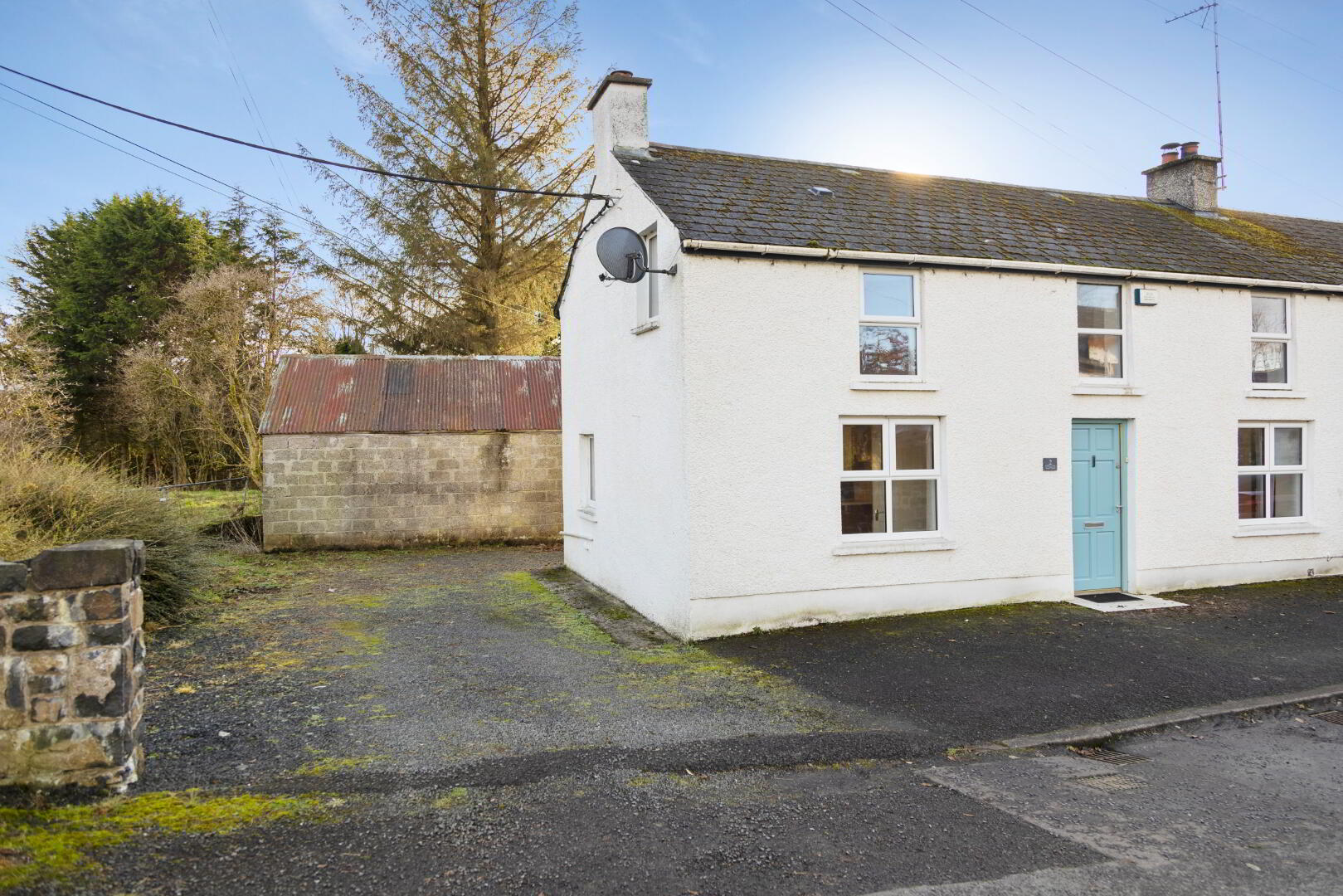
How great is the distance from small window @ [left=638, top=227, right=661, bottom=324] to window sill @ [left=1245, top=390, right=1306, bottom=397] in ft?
28.2

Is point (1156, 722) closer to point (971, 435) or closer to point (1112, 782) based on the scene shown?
point (1112, 782)

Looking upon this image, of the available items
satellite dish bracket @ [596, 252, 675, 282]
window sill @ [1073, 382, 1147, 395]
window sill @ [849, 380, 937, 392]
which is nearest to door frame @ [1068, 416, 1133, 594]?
window sill @ [1073, 382, 1147, 395]

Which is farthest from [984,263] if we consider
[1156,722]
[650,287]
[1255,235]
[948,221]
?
[1255,235]

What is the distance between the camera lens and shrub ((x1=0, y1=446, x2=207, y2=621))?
28.3 feet

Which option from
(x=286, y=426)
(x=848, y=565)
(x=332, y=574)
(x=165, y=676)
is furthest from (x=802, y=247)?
(x=286, y=426)

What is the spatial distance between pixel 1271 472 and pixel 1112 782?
29.9 feet

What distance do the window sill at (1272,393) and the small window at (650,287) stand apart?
8.59 m

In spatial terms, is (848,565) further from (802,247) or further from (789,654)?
(802,247)

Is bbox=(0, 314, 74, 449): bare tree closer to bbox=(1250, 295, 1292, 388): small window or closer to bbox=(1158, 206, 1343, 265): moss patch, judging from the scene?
bbox=(1250, 295, 1292, 388): small window

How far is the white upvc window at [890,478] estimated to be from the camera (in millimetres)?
9508

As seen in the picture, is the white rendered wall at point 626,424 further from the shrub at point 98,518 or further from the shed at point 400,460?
the shrub at point 98,518

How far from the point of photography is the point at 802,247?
912 centimetres

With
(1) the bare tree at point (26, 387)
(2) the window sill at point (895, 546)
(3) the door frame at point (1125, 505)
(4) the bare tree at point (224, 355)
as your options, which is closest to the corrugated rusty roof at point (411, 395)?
(1) the bare tree at point (26, 387)

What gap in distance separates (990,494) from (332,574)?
1073cm
